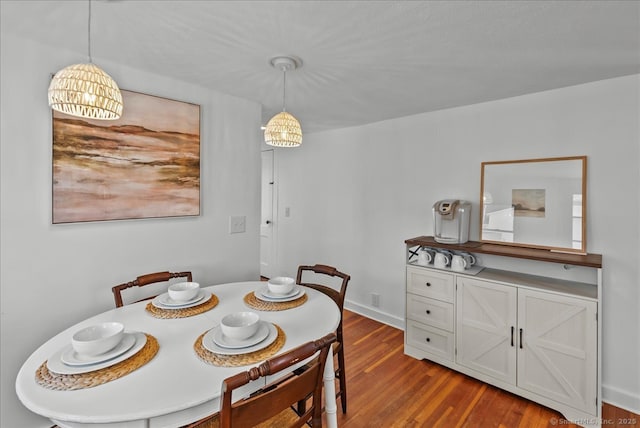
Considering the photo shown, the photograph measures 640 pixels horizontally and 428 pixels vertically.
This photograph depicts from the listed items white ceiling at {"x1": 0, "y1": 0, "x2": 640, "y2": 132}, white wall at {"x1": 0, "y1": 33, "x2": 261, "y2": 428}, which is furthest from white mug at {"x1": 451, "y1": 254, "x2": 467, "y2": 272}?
white wall at {"x1": 0, "y1": 33, "x2": 261, "y2": 428}

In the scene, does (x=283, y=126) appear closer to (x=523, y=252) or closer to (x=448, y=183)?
(x=448, y=183)

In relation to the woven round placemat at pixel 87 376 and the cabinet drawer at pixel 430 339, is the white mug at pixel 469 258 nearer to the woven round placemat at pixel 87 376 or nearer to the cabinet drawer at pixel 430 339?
the cabinet drawer at pixel 430 339

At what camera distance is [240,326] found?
1233mm

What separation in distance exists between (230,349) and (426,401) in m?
1.60

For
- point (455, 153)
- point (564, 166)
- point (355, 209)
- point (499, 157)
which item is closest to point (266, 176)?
point (355, 209)

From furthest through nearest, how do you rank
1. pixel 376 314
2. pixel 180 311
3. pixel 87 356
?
pixel 376 314 < pixel 180 311 < pixel 87 356

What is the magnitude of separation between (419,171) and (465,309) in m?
1.33

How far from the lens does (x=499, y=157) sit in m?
2.48

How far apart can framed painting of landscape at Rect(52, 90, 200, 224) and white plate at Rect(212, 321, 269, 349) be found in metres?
1.23

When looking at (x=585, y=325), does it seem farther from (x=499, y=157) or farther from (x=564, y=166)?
(x=499, y=157)

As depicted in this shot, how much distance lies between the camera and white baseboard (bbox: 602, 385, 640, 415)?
195cm

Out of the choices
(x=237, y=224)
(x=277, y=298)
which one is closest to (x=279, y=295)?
(x=277, y=298)

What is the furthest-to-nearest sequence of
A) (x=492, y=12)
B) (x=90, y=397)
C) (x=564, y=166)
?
1. (x=564, y=166)
2. (x=492, y=12)
3. (x=90, y=397)

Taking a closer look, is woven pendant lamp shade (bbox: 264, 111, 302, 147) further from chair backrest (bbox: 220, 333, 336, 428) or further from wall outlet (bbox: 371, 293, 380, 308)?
wall outlet (bbox: 371, 293, 380, 308)
